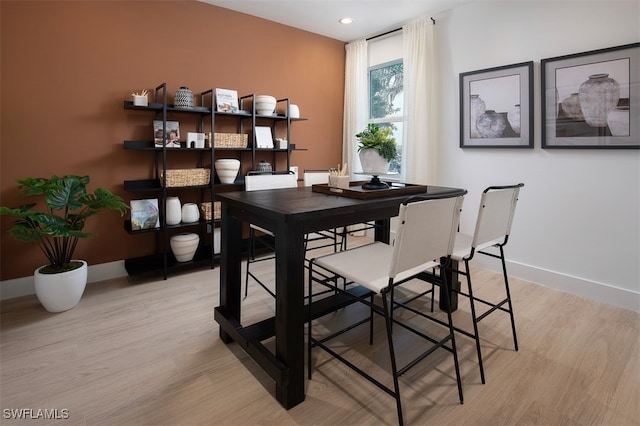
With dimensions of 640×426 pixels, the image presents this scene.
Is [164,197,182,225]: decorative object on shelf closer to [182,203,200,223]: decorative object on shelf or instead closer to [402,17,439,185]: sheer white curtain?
[182,203,200,223]: decorative object on shelf

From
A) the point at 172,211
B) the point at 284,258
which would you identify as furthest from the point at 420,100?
the point at 284,258

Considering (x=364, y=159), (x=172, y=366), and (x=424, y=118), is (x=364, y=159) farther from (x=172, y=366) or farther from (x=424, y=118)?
(x=424, y=118)

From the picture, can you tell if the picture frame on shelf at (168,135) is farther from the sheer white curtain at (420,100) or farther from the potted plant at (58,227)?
the sheer white curtain at (420,100)

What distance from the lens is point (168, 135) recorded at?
10.3ft

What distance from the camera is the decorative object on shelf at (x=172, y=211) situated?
10.3 feet

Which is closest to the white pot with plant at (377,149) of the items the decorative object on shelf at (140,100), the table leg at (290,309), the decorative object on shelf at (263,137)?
the table leg at (290,309)

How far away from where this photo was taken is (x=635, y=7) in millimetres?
2443

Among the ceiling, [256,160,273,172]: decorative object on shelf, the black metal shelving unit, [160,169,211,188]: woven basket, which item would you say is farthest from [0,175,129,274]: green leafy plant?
the ceiling

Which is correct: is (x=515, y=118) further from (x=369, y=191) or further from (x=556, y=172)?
(x=369, y=191)

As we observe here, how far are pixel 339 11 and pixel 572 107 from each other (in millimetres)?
2391

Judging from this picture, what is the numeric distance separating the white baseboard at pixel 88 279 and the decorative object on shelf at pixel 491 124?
359 centimetres

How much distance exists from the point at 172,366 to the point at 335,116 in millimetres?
3665

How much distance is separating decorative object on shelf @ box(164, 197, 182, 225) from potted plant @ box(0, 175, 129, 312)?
1.72ft

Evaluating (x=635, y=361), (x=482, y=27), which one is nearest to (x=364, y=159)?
(x=635, y=361)
